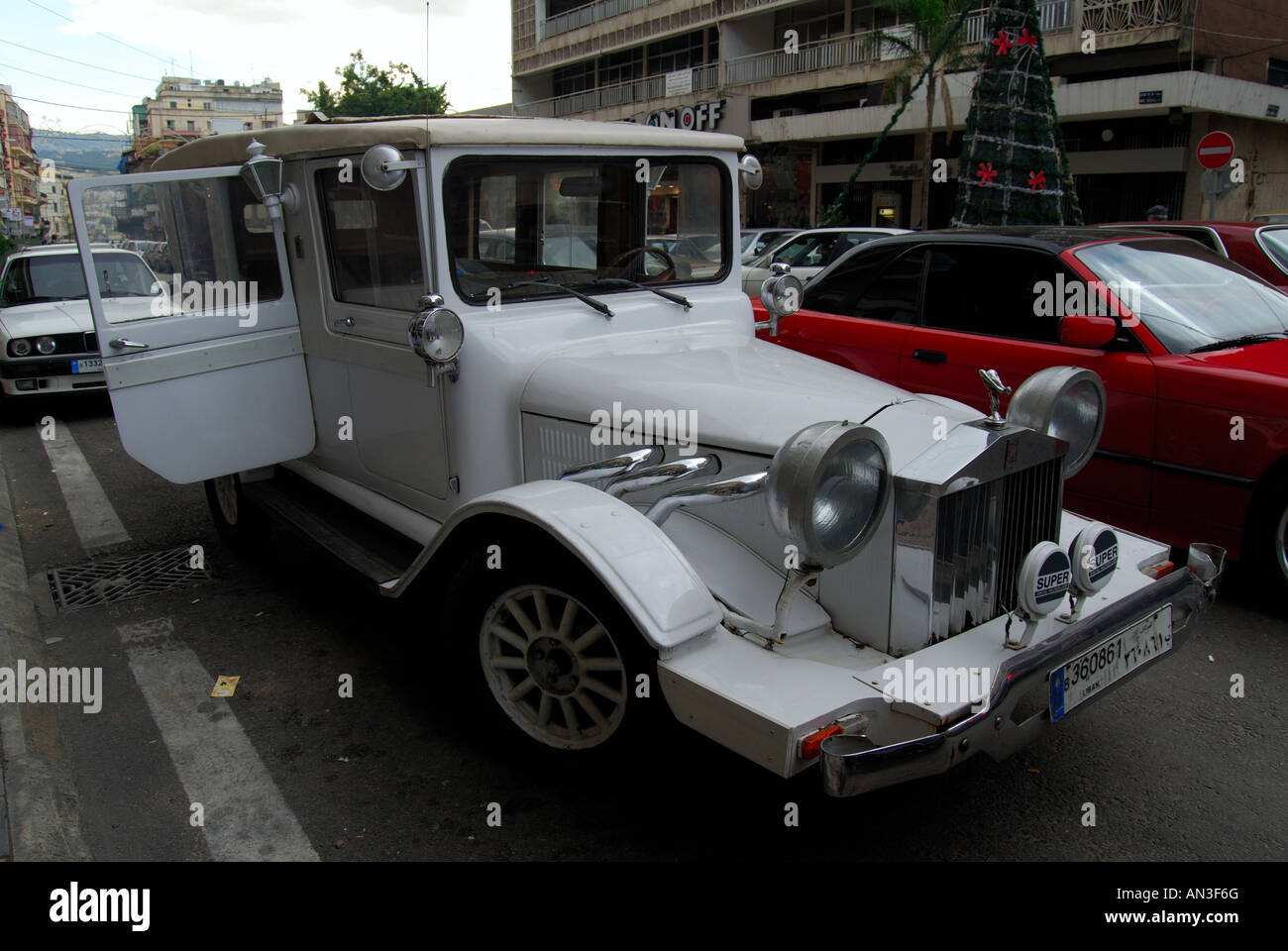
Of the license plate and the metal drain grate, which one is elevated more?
the license plate

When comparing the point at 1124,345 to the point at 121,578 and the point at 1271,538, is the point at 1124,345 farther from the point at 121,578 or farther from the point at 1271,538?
the point at 121,578

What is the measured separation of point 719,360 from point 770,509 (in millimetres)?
1286

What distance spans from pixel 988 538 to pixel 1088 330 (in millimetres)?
2232

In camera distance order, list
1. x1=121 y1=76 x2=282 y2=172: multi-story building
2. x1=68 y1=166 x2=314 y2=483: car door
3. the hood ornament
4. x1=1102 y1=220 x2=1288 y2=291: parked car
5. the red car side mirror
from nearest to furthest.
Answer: the hood ornament, x1=68 y1=166 x2=314 y2=483: car door, the red car side mirror, x1=1102 y1=220 x2=1288 y2=291: parked car, x1=121 y1=76 x2=282 y2=172: multi-story building

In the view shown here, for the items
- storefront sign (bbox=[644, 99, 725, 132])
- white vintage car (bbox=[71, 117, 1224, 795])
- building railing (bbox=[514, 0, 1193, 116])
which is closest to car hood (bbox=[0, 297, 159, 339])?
white vintage car (bbox=[71, 117, 1224, 795])

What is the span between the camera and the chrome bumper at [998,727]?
6.91 feet

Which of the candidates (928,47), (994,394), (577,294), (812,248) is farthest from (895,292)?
(928,47)

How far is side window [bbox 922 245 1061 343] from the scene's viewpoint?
16.2ft

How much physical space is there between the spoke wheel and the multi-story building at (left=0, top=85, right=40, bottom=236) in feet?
217

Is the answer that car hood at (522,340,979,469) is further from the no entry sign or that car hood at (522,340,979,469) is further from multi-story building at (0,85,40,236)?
multi-story building at (0,85,40,236)

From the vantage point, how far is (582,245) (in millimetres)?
3783
